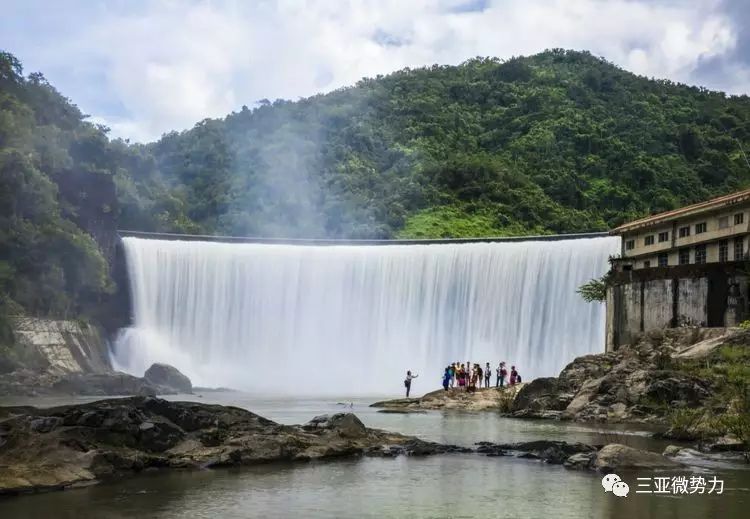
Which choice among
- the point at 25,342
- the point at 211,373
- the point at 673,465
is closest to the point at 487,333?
the point at 211,373

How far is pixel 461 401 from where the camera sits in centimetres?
3083

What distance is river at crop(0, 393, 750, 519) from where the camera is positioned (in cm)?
1125

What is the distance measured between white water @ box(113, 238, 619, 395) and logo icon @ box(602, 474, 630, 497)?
31.3 m

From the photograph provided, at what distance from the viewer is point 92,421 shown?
14.5 meters

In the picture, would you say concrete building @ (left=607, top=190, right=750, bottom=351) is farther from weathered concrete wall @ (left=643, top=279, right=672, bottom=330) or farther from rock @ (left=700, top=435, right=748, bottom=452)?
rock @ (left=700, top=435, right=748, bottom=452)

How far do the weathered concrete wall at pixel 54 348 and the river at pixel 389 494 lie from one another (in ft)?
86.1

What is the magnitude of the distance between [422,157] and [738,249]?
46328 millimetres

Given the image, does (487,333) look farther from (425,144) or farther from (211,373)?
(425,144)

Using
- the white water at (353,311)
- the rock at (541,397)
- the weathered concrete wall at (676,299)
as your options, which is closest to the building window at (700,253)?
the weathered concrete wall at (676,299)

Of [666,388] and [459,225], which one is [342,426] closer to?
[666,388]

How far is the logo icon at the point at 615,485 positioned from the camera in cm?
1248

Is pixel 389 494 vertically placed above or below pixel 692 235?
below

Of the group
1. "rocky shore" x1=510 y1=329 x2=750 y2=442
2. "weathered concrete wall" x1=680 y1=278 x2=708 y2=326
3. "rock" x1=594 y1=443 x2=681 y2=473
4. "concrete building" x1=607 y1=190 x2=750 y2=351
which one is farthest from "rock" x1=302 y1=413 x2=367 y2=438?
"weathered concrete wall" x1=680 y1=278 x2=708 y2=326

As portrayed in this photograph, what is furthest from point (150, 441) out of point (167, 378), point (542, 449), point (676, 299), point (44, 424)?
point (167, 378)
